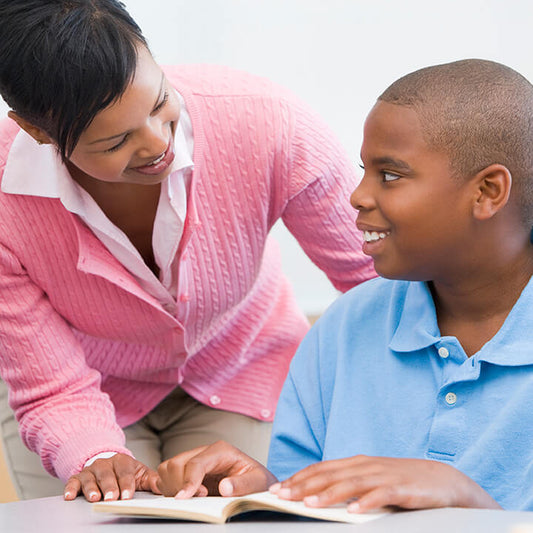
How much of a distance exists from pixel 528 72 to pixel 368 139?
1290 millimetres

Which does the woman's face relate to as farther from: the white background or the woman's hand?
the white background

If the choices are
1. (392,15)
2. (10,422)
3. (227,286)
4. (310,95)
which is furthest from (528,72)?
(10,422)

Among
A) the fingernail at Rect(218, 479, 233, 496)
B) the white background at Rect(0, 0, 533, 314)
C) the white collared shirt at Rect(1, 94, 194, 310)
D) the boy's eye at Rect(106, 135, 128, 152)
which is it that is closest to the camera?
the fingernail at Rect(218, 479, 233, 496)

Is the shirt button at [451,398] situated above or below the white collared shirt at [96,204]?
below

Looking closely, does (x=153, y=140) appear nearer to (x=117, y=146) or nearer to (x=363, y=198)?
(x=117, y=146)

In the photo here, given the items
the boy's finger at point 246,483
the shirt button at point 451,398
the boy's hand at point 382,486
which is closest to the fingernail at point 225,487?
the boy's finger at point 246,483

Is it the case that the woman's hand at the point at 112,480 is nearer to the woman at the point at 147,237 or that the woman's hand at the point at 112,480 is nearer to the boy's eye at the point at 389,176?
the woman at the point at 147,237

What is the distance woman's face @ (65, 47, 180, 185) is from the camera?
1.13 metres

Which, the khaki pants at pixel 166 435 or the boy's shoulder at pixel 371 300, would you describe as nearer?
the boy's shoulder at pixel 371 300

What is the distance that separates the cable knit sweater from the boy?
32 cm

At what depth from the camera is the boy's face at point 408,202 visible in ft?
3.40

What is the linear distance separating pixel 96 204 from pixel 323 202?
34 centimetres

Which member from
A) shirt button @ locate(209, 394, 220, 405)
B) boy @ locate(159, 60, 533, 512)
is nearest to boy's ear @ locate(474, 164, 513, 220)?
boy @ locate(159, 60, 533, 512)

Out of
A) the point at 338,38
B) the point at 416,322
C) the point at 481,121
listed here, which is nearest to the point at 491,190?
the point at 481,121
